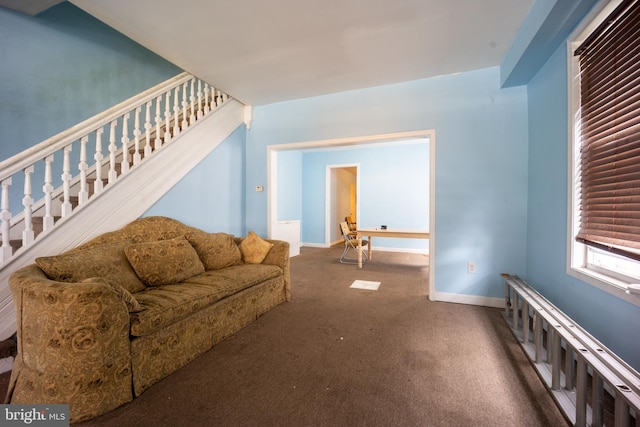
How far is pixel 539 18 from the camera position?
1951 millimetres

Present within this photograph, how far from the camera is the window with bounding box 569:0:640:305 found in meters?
1.44

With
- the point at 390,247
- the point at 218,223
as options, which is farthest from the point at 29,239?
the point at 390,247

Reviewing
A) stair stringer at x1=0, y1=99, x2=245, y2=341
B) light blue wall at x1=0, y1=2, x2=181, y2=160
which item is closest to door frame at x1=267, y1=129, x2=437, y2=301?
stair stringer at x1=0, y1=99, x2=245, y2=341

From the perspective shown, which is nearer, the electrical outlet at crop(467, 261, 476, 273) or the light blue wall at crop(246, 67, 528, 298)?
the light blue wall at crop(246, 67, 528, 298)

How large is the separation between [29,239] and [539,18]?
415 centimetres

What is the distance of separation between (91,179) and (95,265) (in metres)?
1.37

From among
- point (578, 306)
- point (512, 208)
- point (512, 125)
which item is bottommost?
point (578, 306)

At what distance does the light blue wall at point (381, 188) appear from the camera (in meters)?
6.68

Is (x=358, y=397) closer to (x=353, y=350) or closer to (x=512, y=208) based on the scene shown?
(x=353, y=350)

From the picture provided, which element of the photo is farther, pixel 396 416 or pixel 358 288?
pixel 358 288

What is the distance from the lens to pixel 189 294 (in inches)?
79.0

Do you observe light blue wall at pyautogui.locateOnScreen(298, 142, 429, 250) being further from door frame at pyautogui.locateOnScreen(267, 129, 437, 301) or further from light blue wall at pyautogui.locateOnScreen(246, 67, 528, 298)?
light blue wall at pyautogui.locateOnScreen(246, 67, 528, 298)

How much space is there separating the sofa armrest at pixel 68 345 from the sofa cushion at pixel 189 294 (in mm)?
171

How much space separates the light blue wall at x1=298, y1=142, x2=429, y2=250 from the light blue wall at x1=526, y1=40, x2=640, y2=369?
3.83 metres
